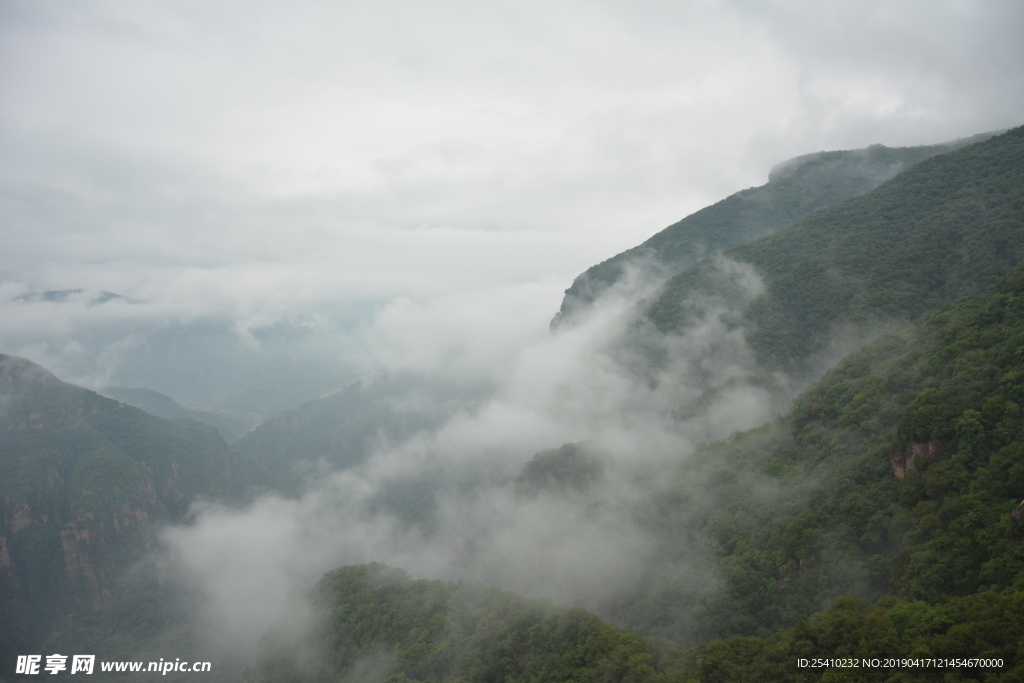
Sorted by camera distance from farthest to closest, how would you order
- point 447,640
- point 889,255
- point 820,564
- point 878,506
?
point 889,255 → point 447,640 → point 820,564 → point 878,506

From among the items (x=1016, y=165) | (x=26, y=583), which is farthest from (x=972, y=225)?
(x=26, y=583)

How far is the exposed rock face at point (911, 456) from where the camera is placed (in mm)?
54156

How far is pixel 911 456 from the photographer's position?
184 feet

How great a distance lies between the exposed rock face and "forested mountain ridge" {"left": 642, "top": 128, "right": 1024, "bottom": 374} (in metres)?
53.5

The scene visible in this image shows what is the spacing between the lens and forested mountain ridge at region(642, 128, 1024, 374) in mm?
99312

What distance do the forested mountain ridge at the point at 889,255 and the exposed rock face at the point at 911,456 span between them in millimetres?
53528

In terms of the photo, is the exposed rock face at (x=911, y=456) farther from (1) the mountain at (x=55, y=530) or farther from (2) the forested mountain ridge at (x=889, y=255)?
(1) the mountain at (x=55, y=530)

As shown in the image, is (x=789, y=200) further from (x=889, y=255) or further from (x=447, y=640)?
(x=447, y=640)

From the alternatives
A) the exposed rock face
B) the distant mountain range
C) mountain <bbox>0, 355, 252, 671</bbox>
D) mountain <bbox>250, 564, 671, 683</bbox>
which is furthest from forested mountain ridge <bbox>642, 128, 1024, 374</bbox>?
mountain <bbox>0, 355, 252, 671</bbox>

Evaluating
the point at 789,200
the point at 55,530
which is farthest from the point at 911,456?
the point at 55,530

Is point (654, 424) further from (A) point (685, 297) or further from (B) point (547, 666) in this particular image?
(B) point (547, 666)

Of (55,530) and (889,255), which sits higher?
(889,255)

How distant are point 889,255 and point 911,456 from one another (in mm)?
71070

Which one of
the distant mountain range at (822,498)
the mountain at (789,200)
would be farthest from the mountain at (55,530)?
the mountain at (789,200)
